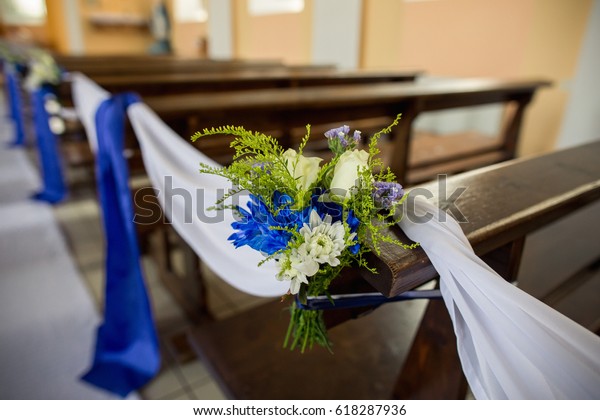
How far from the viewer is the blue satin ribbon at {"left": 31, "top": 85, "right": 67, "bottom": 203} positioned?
3100 millimetres

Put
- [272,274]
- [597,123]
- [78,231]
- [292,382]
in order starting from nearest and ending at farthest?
[272,274] → [292,382] → [78,231] → [597,123]

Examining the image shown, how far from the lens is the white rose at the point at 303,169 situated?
0.67m

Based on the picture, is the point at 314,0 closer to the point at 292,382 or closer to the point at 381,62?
the point at 381,62

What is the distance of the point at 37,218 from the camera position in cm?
313

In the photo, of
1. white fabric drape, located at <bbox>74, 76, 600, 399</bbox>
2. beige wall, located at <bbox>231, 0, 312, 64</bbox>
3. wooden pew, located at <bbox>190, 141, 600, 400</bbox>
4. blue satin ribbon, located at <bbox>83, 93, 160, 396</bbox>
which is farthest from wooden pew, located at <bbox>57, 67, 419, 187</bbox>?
beige wall, located at <bbox>231, 0, 312, 64</bbox>

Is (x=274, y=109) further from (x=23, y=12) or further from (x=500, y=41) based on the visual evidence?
(x=23, y=12)

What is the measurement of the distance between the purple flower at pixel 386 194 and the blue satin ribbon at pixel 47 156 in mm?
3065

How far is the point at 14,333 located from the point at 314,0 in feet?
16.2

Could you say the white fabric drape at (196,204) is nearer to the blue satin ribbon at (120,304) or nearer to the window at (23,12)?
the blue satin ribbon at (120,304)

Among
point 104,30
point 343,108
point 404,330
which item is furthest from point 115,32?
point 404,330

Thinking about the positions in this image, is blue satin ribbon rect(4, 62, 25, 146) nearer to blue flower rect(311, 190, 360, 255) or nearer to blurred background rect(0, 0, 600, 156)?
blurred background rect(0, 0, 600, 156)

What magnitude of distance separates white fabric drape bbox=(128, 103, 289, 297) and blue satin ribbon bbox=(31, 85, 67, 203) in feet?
6.79

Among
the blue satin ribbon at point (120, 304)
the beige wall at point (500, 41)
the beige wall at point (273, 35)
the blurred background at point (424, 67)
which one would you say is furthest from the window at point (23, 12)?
the blue satin ribbon at point (120, 304)
